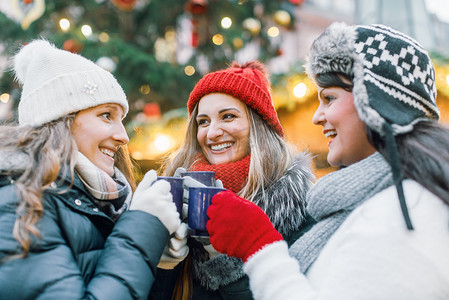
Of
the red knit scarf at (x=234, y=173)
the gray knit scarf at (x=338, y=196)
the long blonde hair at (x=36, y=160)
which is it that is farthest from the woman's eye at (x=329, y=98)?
the long blonde hair at (x=36, y=160)

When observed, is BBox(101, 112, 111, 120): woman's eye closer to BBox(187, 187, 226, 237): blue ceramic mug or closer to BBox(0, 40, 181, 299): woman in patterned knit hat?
BBox(0, 40, 181, 299): woman in patterned knit hat

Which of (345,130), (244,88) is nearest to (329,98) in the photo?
(345,130)

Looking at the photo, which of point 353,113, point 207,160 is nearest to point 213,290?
point 207,160

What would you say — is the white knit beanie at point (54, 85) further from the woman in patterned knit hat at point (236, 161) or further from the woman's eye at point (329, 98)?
the woman's eye at point (329, 98)

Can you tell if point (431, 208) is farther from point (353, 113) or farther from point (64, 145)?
point (64, 145)

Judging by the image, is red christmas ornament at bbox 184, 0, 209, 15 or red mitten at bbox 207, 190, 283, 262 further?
red christmas ornament at bbox 184, 0, 209, 15

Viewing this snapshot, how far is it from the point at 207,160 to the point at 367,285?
149 centimetres

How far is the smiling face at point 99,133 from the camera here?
1.66 m

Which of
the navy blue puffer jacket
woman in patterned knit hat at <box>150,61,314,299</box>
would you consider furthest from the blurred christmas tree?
the navy blue puffer jacket

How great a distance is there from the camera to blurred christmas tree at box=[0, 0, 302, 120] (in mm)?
5344

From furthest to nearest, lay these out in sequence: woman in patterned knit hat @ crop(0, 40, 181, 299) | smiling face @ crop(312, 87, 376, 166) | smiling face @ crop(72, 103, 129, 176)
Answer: smiling face @ crop(72, 103, 129, 176) → smiling face @ crop(312, 87, 376, 166) → woman in patterned knit hat @ crop(0, 40, 181, 299)

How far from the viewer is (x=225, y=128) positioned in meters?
2.21

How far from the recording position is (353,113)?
1.43 m

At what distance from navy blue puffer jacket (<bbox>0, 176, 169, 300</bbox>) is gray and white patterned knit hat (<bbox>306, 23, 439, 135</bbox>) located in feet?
3.09
